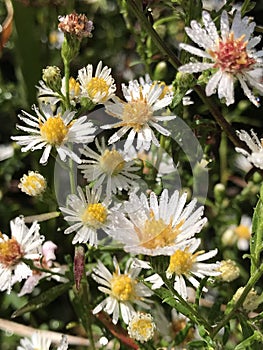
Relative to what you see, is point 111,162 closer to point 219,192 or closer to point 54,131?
point 54,131

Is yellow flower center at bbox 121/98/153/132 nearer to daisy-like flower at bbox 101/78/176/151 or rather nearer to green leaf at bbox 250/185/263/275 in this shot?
daisy-like flower at bbox 101/78/176/151

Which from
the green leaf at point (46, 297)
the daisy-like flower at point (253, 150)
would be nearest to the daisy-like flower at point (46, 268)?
the green leaf at point (46, 297)

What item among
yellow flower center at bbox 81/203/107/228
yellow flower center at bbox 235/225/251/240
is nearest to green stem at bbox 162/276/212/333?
yellow flower center at bbox 81/203/107/228

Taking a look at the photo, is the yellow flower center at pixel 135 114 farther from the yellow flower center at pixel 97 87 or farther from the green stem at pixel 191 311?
the green stem at pixel 191 311

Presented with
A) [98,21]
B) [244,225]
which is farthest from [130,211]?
[98,21]

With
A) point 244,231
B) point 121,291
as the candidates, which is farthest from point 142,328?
point 244,231

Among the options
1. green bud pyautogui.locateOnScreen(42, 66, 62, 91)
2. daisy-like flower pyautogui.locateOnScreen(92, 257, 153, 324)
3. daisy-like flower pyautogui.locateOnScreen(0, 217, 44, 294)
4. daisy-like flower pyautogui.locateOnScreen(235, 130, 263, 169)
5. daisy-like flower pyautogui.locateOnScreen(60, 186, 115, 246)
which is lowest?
daisy-like flower pyautogui.locateOnScreen(92, 257, 153, 324)
